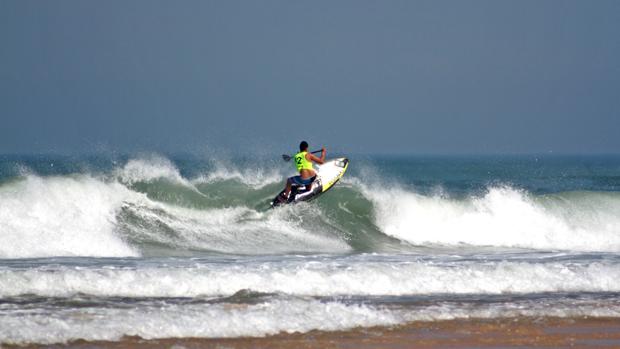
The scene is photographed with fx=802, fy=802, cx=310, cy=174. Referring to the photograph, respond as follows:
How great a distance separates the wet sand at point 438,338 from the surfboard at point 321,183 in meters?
9.13

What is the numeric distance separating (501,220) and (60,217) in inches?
397

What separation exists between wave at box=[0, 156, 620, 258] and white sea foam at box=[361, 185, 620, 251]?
0.02 m

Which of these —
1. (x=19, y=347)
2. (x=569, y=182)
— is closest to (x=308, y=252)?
(x=19, y=347)

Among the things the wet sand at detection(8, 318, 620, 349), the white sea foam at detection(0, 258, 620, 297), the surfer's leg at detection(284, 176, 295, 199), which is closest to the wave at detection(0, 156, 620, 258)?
the surfer's leg at detection(284, 176, 295, 199)

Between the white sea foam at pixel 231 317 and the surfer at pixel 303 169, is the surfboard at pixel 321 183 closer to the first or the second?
the surfer at pixel 303 169

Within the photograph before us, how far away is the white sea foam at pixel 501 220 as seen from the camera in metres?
18.0

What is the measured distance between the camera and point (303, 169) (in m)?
17.2

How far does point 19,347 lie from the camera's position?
7754mm

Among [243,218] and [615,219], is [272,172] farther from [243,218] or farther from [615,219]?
[615,219]

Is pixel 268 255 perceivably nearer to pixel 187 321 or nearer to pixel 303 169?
pixel 303 169

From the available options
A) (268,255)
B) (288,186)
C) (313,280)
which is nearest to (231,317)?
(313,280)

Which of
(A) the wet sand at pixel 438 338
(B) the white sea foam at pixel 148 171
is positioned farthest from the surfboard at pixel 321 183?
(A) the wet sand at pixel 438 338

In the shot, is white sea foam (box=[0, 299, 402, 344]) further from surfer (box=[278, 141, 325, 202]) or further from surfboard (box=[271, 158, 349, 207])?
surfboard (box=[271, 158, 349, 207])

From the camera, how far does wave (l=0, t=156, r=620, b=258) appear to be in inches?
607
